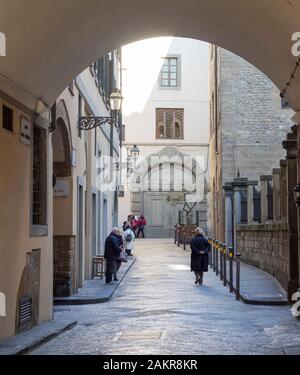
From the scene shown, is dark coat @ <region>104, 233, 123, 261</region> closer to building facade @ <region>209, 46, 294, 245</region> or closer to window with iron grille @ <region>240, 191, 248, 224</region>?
window with iron grille @ <region>240, 191, 248, 224</region>

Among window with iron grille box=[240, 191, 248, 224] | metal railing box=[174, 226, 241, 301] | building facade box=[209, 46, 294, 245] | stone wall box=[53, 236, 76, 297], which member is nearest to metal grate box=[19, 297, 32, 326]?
stone wall box=[53, 236, 76, 297]

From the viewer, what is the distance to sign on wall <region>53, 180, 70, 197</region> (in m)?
15.1

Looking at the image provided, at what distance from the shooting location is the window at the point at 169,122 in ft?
157

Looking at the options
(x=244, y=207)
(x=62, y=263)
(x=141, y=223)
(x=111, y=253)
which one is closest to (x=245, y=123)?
(x=244, y=207)

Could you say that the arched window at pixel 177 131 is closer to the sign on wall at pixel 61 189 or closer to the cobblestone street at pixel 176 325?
the cobblestone street at pixel 176 325

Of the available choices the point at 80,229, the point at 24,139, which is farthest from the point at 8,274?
the point at 80,229

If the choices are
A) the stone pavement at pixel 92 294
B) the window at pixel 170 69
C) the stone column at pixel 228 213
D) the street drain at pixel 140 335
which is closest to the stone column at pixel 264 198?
the stone pavement at pixel 92 294

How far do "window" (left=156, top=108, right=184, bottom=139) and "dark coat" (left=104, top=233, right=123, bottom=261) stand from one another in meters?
29.9

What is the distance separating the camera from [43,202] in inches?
446

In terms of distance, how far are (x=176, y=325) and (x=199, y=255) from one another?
7825 millimetres

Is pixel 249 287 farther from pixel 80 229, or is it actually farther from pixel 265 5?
pixel 265 5

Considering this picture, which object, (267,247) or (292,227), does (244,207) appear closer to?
(267,247)

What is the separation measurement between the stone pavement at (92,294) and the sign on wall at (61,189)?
2.14 m

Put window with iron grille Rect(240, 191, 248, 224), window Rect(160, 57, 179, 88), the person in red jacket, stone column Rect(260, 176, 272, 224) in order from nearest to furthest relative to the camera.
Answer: stone column Rect(260, 176, 272, 224) < window with iron grille Rect(240, 191, 248, 224) < the person in red jacket < window Rect(160, 57, 179, 88)
